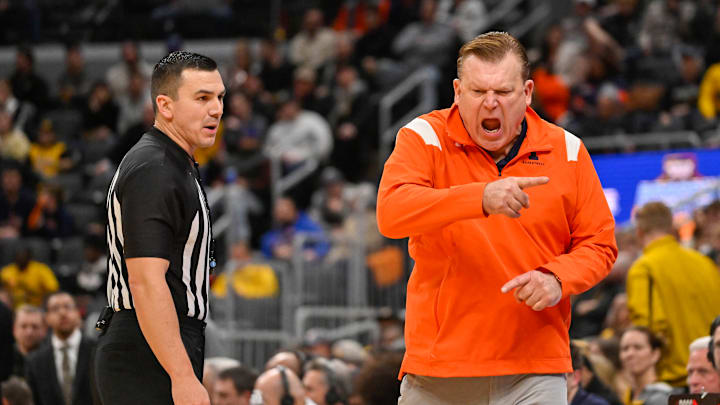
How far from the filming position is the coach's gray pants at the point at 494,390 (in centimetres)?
422

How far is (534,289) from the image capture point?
13.2 ft

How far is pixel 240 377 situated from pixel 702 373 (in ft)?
10.3

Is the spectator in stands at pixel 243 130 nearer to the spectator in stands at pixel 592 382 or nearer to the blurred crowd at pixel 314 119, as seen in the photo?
the blurred crowd at pixel 314 119

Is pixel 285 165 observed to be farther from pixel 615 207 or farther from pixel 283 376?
pixel 283 376

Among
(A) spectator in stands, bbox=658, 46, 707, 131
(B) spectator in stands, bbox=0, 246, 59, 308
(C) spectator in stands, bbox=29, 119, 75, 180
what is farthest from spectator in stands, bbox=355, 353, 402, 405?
(C) spectator in stands, bbox=29, 119, 75, 180

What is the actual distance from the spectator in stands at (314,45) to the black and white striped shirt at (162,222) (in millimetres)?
13621

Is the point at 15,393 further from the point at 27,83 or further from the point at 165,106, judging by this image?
the point at 27,83

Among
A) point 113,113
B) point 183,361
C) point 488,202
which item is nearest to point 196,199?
point 183,361

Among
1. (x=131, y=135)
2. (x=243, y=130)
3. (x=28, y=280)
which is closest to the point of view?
(x=28, y=280)

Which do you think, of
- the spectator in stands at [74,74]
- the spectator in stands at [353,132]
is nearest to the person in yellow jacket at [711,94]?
the spectator in stands at [353,132]

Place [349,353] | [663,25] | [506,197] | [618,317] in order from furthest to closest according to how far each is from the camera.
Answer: [663,25], [349,353], [618,317], [506,197]

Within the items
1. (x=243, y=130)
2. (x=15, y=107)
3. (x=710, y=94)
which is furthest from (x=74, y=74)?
(x=710, y=94)

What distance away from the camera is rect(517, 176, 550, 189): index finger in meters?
3.92

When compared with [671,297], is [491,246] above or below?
above
